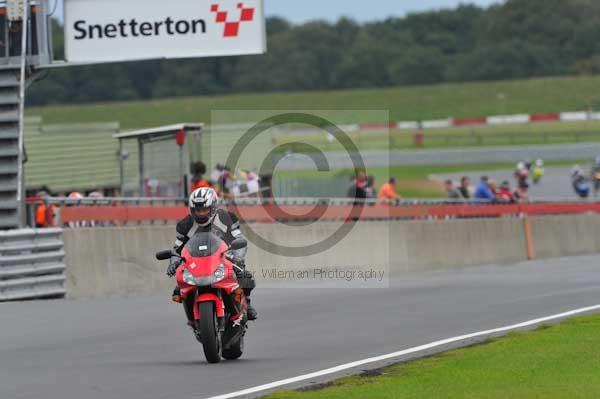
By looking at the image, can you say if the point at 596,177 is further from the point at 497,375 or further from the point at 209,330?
the point at 497,375

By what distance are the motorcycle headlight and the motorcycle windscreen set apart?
0.16 meters

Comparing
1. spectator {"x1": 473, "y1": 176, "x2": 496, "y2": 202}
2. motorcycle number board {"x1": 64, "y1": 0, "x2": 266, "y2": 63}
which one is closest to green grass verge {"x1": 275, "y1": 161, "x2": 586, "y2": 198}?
spectator {"x1": 473, "y1": 176, "x2": 496, "y2": 202}

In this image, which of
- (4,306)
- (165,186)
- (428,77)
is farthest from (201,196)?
(428,77)

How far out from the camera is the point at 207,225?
12.2m

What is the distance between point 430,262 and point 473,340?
46.7 feet

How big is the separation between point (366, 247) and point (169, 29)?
631 cm

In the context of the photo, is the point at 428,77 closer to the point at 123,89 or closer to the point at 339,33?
the point at 339,33

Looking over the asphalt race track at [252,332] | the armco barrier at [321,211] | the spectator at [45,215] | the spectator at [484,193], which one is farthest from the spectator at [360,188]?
the spectator at [45,215]

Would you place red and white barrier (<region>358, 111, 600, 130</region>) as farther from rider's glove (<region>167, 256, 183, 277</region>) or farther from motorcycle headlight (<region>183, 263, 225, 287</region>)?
motorcycle headlight (<region>183, 263, 225, 287</region>)

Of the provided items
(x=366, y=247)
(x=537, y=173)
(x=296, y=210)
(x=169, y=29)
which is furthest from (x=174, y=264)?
(x=537, y=173)

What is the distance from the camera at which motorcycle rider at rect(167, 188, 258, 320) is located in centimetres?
1202

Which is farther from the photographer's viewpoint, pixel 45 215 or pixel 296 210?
pixel 296 210

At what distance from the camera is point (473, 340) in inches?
523

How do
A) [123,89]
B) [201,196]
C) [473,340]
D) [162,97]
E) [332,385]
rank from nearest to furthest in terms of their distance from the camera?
[332,385] → [201,196] → [473,340] → [123,89] → [162,97]
